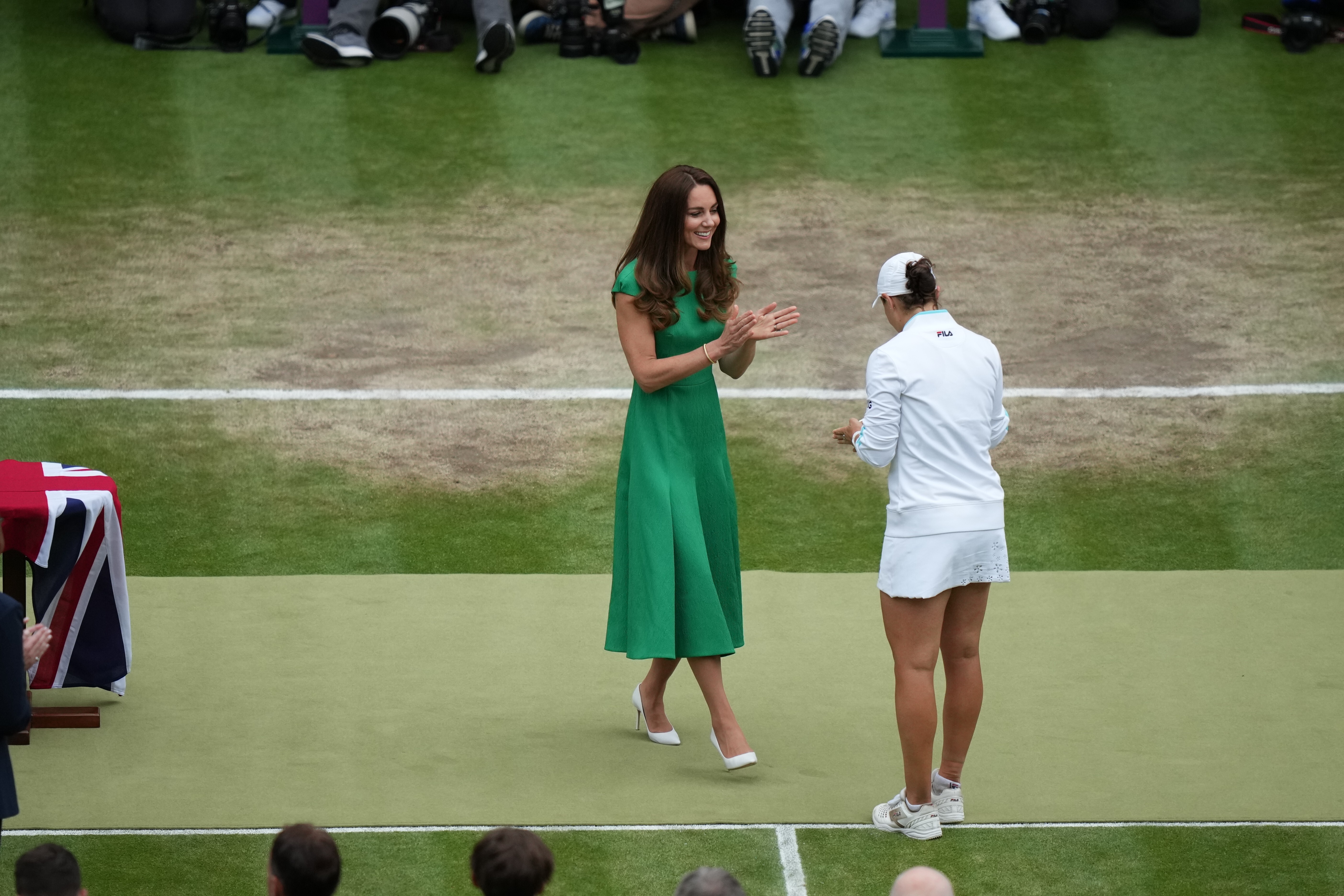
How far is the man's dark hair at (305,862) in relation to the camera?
400 centimetres

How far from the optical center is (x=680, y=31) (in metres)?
15.0

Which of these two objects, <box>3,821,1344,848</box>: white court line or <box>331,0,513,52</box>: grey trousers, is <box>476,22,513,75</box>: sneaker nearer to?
<box>331,0,513,52</box>: grey trousers

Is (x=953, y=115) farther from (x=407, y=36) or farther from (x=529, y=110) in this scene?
(x=407, y=36)

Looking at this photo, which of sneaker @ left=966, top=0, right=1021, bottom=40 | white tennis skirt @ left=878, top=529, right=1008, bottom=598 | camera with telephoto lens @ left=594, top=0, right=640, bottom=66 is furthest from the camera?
sneaker @ left=966, top=0, right=1021, bottom=40

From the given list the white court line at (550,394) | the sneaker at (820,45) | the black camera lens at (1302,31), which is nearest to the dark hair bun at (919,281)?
the white court line at (550,394)

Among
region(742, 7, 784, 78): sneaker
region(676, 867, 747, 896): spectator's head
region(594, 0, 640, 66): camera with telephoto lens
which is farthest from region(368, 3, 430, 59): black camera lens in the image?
region(676, 867, 747, 896): spectator's head

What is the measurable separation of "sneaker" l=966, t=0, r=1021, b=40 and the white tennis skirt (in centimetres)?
1036

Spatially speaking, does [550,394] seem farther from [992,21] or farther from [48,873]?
[992,21]

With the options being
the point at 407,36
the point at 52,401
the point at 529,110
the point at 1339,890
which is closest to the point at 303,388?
the point at 52,401

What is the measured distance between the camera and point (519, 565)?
827cm

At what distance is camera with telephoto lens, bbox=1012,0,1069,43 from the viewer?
49.0 feet

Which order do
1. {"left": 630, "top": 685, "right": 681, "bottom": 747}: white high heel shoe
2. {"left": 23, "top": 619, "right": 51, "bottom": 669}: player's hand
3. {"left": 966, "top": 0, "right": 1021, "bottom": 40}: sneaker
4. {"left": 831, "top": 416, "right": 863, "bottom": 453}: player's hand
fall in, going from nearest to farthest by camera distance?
1. {"left": 23, "top": 619, "right": 51, "bottom": 669}: player's hand
2. {"left": 831, "top": 416, "right": 863, "bottom": 453}: player's hand
3. {"left": 630, "top": 685, "right": 681, "bottom": 747}: white high heel shoe
4. {"left": 966, "top": 0, "right": 1021, "bottom": 40}: sneaker

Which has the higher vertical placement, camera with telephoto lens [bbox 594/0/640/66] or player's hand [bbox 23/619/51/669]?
player's hand [bbox 23/619/51/669]

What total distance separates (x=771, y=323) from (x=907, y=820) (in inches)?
68.5
